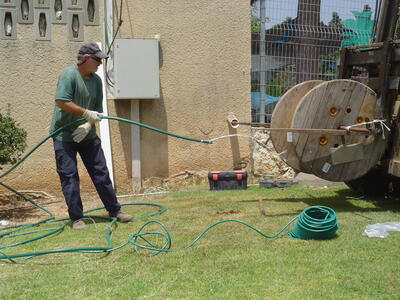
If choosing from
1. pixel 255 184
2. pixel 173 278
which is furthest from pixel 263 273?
pixel 255 184

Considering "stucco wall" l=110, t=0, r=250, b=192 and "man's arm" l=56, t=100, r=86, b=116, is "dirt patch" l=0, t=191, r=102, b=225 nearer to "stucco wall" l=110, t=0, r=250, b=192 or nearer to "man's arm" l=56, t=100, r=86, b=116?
"stucco wall" l=110, t=0, r=250, b=192

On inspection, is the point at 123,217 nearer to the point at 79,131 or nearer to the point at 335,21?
the point at 79,131

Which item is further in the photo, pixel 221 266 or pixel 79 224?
pixel 79 224

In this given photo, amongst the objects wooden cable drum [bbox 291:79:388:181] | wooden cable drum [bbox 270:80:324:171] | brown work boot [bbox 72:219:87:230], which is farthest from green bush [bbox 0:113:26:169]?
wooden cable drum [bbox 291:79:388:181]

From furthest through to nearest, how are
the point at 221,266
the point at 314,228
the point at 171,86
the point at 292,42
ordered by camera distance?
the point at 292,42
the point at 171,86
the point at 314,228
the point at 221,266

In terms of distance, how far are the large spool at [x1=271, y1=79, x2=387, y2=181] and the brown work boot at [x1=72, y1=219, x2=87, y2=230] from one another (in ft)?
7.87

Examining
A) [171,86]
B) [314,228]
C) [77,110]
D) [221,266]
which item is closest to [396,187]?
[314,228]

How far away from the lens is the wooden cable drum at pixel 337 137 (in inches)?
207

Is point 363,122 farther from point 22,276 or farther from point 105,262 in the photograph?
point 22,276

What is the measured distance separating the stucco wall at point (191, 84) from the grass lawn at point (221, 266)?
2387 mm

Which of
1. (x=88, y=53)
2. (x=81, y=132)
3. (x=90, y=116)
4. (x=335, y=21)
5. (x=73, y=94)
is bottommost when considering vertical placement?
(x=81, y=132)

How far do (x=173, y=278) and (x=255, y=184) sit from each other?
4425 millimetres

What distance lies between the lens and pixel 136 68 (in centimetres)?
727

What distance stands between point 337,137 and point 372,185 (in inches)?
53.3
